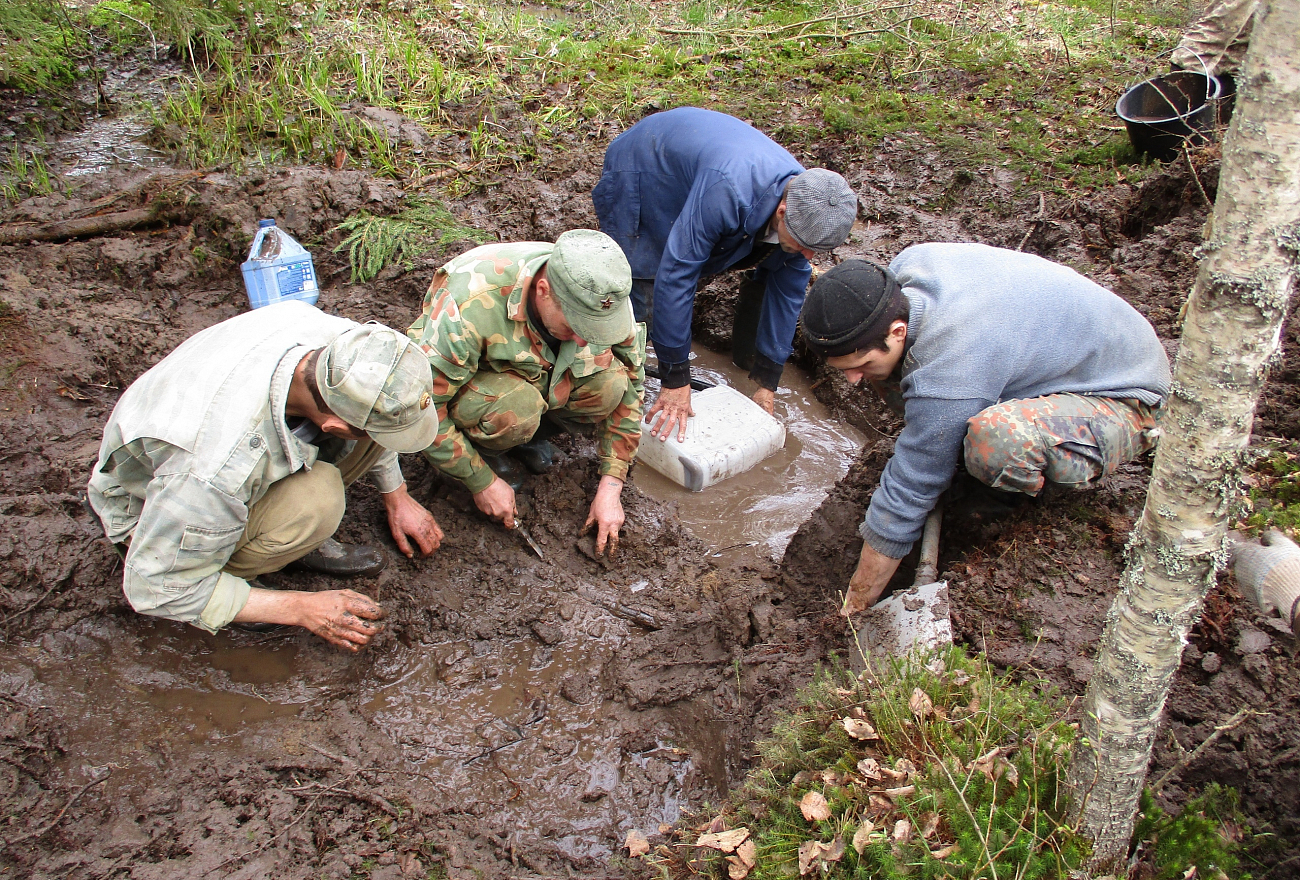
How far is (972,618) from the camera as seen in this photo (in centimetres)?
247

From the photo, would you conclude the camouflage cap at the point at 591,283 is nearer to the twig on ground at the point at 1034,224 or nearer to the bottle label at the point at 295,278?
the bottle label at the point at 295,278

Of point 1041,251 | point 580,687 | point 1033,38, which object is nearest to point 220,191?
point 580,687

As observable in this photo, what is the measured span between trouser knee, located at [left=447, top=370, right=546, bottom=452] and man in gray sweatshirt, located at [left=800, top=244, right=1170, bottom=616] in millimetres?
1241

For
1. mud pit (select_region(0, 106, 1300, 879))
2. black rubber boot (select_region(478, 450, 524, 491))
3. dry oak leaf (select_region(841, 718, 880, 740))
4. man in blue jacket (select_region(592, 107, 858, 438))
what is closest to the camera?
dry oak leaf (select_region(841, 718, 880, 740))

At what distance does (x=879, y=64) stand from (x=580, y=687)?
6.06 meters

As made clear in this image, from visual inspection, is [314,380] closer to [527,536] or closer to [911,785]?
[527,536]

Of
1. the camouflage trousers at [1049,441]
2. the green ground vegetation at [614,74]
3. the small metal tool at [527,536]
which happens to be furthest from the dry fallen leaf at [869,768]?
the green ground vegetation at [614,74]

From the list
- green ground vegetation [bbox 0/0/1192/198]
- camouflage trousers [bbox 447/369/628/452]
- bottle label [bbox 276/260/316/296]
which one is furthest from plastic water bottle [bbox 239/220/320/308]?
camouflage trousers [bbox 447/369/628/452]

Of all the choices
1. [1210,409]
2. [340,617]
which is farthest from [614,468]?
[1210,409]

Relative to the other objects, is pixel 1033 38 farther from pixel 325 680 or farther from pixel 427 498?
pixel 325 680

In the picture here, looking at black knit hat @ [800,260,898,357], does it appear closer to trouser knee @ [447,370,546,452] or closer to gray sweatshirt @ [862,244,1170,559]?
gray sweatshirt @ [862,244,1170,559]

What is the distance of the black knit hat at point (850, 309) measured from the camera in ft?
7.64

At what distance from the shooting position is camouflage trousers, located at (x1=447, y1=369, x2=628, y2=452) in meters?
3.05

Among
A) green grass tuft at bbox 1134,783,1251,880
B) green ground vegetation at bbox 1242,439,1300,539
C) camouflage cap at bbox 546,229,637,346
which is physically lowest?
green grass tuft at bbox 1134,783,1251,880
